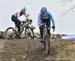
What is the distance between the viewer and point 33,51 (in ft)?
58.5

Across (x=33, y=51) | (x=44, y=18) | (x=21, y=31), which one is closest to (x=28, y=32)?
(x=21, y=31)

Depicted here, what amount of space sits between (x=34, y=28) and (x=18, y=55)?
7341mm

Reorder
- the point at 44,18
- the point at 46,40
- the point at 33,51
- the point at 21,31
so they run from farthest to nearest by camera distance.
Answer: the point at 21,31 → the point at 33,51 → the point at 44,18 → the point at 46,40

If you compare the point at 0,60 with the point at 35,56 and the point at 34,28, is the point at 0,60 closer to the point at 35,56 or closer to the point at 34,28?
the point at 35,56

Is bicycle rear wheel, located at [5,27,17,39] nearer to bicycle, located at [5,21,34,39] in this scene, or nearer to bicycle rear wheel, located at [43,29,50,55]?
bicycle, located at [5,21,34,39]

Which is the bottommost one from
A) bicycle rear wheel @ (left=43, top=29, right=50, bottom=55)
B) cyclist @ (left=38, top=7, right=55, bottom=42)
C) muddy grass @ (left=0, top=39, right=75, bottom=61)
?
muddy grass @ (left=0, top=39, right=75, bottom=61)

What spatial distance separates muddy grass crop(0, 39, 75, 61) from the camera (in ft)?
54.9

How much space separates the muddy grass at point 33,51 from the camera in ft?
54.9

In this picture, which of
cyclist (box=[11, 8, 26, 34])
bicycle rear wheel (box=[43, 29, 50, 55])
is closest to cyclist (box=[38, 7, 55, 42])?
bicycle rear wheel (box=[43, 29, 50, 55])

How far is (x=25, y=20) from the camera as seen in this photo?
24.6 metres

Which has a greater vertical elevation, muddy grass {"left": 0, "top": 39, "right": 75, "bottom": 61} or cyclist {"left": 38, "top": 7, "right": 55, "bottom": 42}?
cyclist {"left": 38, "top": 7, "right": 55, "bottom": 42}

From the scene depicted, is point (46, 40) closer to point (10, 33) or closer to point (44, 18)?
point (44, 18)

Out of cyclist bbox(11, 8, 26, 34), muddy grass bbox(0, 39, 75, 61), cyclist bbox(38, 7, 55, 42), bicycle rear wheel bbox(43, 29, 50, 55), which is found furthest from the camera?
cyclist bbox(11, 8, 26, 34)

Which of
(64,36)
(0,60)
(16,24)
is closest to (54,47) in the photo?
(0,60)
